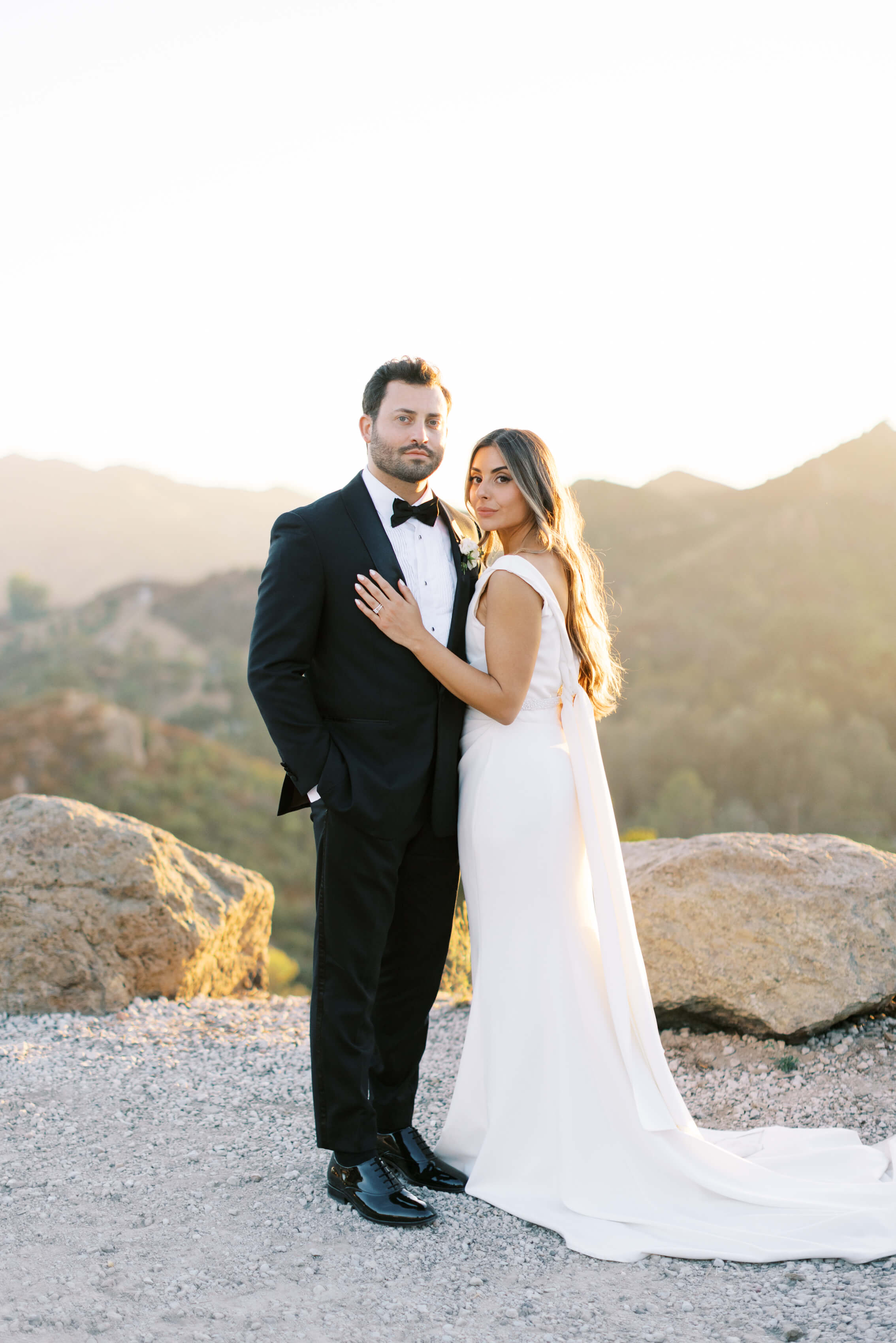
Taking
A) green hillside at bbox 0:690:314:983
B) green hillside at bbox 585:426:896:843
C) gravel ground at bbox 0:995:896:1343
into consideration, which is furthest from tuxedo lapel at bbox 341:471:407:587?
green hillside at bbox 0:690:314:983

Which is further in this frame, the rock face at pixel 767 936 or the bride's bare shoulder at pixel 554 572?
the rock face at pixel 767 936

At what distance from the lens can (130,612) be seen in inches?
1591

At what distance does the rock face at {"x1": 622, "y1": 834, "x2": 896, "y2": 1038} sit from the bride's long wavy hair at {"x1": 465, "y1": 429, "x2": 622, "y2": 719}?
1372 millimetres

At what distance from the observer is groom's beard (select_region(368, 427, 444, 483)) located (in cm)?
295

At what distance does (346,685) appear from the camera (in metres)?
2.88

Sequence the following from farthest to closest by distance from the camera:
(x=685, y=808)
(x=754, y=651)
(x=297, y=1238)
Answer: (x=754, y=651) → (x=685, y=808) → (x=297, y=1238)

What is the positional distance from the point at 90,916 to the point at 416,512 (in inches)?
125

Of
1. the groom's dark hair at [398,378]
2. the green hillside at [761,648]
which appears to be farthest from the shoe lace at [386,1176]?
the green hillside at [761,648]

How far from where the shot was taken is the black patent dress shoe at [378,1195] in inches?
109

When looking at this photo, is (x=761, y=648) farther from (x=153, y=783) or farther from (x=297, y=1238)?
(x=297, y=1238)

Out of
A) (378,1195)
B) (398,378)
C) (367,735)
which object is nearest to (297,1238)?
(378,1195)

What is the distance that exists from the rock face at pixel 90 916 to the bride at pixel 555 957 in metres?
2.48

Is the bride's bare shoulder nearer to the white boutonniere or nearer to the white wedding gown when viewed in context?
the white wedding gown

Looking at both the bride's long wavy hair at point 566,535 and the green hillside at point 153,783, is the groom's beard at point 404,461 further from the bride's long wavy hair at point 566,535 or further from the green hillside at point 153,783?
the green hillside at point 153,783
